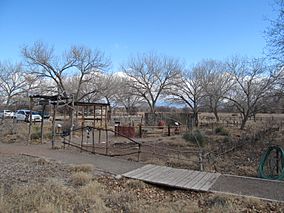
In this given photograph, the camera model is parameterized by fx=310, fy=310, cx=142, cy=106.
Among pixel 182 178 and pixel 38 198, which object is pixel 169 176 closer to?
pixel 182 178

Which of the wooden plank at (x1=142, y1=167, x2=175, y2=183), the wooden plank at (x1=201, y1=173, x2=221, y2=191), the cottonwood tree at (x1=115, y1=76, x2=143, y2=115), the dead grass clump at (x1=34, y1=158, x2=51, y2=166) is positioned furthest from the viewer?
the cottonwood tree at (x1=115, y1=76, x2=143, y2=115)

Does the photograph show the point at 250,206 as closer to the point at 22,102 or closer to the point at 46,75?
the point at 46,75

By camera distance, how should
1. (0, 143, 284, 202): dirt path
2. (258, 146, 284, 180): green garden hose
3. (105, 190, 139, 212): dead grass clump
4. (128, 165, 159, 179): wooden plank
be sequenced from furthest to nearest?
(258, 146, 284, 180): green garden hose, (128, 165, 159, 179): wooden plank, (0, 143, 284, 202): dirt path, (105, 190, 139, 212): dead grass clump

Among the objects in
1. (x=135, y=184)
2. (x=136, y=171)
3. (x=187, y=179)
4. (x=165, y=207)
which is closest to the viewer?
(x=165, y=207)

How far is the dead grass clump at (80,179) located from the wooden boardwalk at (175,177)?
129 centimetres

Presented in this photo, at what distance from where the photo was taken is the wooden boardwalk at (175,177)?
807cm

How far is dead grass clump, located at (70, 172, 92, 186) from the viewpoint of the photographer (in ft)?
25.6

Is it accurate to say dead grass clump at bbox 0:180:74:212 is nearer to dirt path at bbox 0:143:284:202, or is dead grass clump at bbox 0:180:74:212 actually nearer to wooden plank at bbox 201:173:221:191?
dirt path at bbox 0:143:284:202

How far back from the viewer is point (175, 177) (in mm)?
8992

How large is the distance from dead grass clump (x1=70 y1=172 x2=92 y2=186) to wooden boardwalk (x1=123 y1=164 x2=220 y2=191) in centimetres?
129

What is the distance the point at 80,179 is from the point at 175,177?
109 inches

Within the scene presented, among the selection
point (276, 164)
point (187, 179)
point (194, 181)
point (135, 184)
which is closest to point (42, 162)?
point (135, 184)

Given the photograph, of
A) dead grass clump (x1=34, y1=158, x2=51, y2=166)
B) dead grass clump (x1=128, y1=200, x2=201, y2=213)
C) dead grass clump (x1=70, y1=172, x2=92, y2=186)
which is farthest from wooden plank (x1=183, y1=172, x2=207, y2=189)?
dead grass clump (x1=34, y1=158, x2=51, y2=166)

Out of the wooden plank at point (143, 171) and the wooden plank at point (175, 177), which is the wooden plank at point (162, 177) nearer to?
the wooden plank at point (175, 177)
